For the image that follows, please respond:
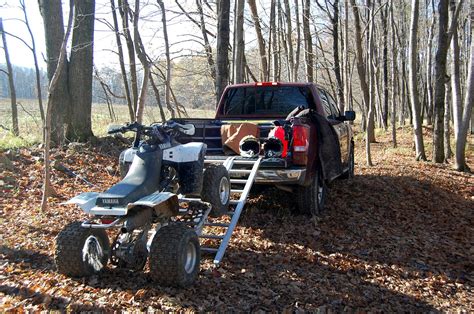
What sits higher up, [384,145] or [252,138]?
[252,138]

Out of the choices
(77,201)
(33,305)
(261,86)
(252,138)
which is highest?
(261,86)

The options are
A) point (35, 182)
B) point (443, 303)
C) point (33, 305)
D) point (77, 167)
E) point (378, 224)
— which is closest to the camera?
point (33, 305)

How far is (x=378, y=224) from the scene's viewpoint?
23.0 ft

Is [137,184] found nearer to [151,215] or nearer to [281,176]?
[151,215]

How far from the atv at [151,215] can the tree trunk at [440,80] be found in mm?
10117

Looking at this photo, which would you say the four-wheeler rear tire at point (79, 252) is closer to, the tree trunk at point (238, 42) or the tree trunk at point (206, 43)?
the tree trunk at point (238, 42)

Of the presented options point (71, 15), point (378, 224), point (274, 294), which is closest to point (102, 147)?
point (71, 15)

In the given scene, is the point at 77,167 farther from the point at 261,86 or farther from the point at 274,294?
the point at 274,294

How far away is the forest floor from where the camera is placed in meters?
4.05

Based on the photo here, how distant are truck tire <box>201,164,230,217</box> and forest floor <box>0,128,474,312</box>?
23.7 inches

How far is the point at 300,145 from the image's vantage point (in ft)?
20.0

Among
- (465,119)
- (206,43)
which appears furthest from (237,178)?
(206,43)

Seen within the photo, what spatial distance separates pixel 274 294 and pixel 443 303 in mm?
1723

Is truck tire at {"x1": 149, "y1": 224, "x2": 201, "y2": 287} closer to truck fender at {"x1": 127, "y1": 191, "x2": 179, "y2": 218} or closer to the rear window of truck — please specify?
truck fender at {"x1": 127, "y1": 191, "x2": 179, "y2": 218}
